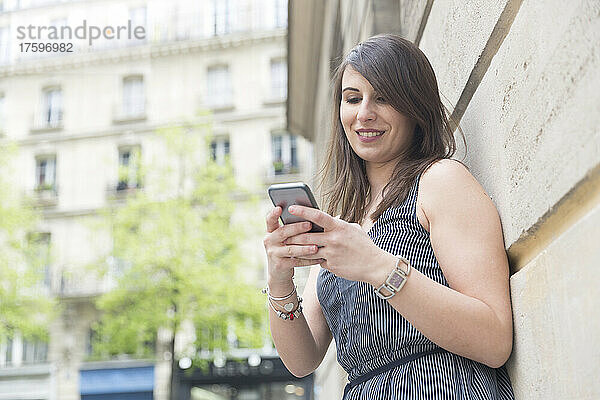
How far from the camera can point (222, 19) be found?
23.4m

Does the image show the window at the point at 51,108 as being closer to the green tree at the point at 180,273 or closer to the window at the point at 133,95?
the window at the point at 133,95

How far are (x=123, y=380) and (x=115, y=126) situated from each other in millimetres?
7986

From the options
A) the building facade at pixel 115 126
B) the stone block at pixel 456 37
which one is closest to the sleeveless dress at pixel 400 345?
the stone block at pixel 456 37

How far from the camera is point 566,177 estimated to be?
3.27 ft

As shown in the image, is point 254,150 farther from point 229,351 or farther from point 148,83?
point 229,351

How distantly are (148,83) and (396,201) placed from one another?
23066mm

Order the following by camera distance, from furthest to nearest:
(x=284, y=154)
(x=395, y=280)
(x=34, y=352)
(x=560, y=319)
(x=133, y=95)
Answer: (x=133, y=95) < (x=284, y=154) < (x=34, y=352) < (x=395, y=280) < (x=560, y=319)

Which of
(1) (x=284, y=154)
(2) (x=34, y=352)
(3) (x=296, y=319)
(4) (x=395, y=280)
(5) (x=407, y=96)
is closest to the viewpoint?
(4) (x=395, y=280)

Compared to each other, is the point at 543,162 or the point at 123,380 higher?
the point at 543,162

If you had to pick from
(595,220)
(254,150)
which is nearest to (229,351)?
(254,150)

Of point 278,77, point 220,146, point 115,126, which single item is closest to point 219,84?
point 278,77

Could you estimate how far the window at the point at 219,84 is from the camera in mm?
23641

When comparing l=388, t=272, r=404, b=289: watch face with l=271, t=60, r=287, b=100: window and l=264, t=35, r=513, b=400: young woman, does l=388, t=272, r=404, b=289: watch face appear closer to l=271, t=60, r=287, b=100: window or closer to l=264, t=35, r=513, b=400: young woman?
l=264, t=35, r=513, b=400: young woman

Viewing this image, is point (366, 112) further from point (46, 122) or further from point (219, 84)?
point (46, 122)
